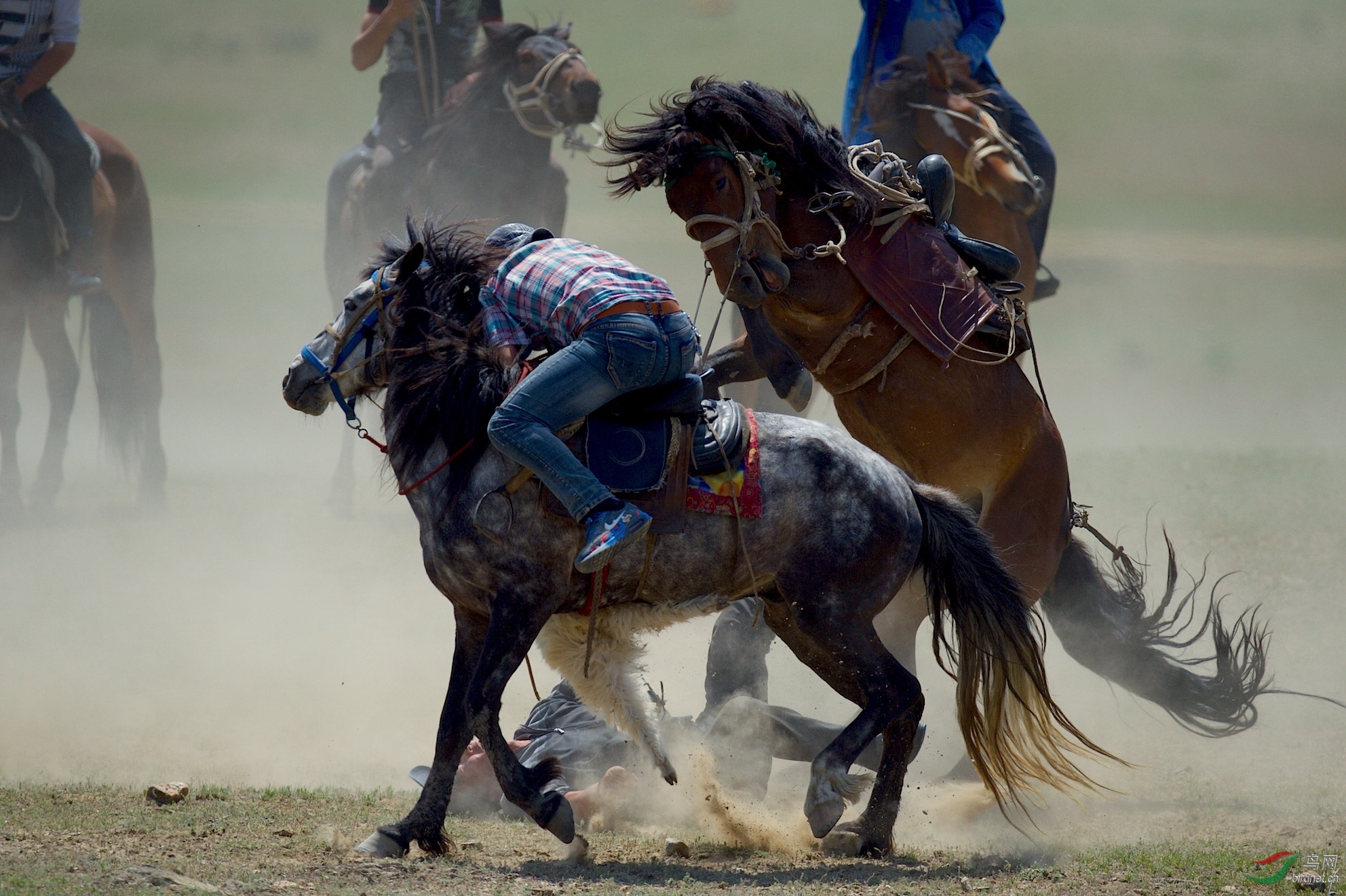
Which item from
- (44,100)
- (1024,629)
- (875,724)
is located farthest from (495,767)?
(44,100)

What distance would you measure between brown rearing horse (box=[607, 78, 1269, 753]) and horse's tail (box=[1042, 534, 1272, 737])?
14.3 inches

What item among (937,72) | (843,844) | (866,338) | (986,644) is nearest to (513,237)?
(866,338)

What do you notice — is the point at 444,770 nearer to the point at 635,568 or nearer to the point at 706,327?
the point at 635,568

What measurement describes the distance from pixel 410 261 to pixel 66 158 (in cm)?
713

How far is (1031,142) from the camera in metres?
8.38

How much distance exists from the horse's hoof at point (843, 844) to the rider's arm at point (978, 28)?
16.8ft

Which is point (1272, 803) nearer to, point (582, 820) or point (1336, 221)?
point (582, 820)

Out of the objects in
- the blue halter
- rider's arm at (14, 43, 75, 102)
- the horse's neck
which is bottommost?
the blue halter

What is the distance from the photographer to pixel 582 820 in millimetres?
4938

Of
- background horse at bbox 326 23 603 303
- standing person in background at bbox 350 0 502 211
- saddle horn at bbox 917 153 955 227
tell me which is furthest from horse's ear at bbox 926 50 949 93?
standing person in background at bbox 350 0 502 211

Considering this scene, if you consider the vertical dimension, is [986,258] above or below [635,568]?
above

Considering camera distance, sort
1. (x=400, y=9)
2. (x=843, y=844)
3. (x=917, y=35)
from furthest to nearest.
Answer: (x=400, y=9) → (x=917, y=35) → (x=843, y=844)

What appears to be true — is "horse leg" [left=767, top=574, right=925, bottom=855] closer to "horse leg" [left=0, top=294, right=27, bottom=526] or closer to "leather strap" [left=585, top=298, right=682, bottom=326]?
"leather strap" [left=585, top=298, right=682, bottom=326]

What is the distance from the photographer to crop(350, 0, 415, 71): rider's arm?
10.8 meters
